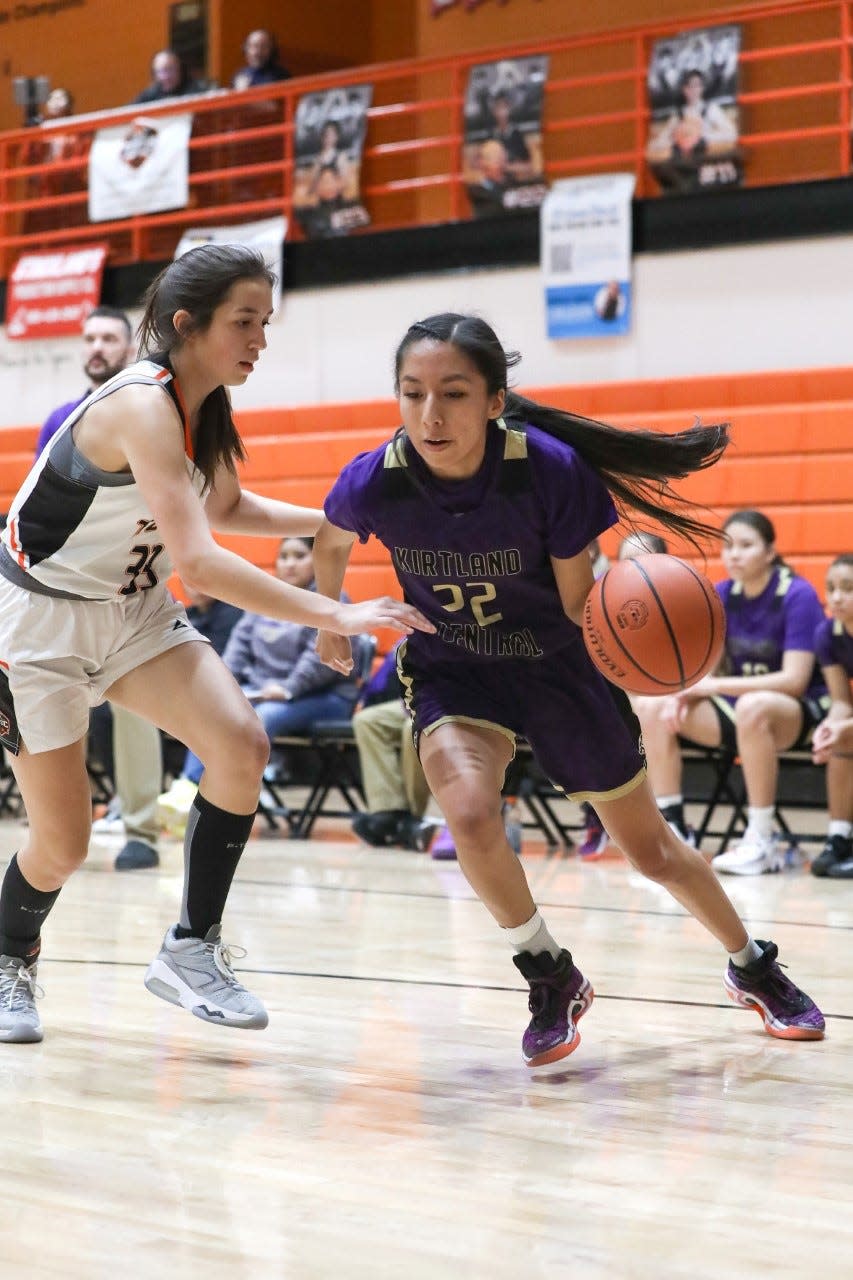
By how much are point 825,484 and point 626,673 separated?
5.32 metres

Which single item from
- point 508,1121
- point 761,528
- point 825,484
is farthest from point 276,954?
point 825,484

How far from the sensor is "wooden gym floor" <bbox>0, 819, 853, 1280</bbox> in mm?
2076

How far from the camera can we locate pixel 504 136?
9344mm

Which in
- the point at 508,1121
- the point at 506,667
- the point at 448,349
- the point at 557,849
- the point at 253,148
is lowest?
the point at 557,849

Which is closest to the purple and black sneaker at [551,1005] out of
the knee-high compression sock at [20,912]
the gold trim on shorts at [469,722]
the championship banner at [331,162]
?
the gold trim on shorts at [469,722]

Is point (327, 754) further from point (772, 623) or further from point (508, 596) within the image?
point (508, 596)

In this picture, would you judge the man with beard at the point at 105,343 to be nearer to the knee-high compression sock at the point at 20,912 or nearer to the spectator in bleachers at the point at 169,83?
the knee-high compression sock at the point at 20,912

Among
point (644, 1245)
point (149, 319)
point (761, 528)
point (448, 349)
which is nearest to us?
point (644, 1245)

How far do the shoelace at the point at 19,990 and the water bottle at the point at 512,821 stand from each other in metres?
3.22

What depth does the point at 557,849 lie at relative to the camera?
709cm

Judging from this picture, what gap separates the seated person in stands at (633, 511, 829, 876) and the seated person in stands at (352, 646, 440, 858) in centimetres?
109

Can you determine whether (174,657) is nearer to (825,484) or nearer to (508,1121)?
(508,1121)

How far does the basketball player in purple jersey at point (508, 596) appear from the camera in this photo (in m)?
3.03

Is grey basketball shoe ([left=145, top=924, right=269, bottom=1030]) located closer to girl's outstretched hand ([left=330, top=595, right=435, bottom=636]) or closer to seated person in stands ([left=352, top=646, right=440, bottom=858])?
girl's outstretched hand ([left=330, top=595, right=435, bottom=636])
